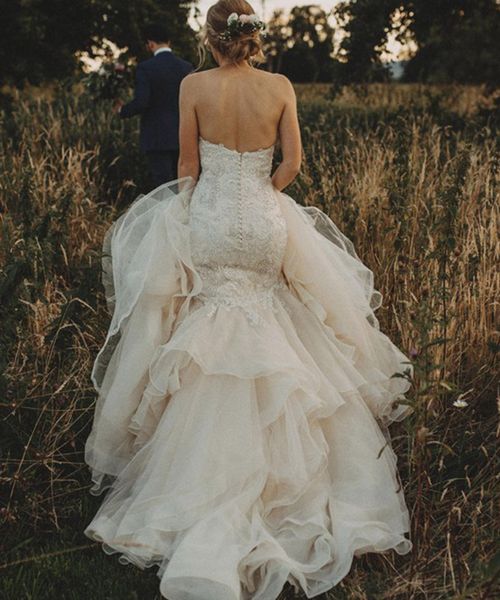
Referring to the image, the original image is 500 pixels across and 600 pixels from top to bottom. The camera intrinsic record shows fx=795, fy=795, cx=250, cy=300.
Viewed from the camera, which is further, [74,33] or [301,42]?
[301,42]

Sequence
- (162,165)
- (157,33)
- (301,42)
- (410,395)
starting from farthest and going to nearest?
(301,42) → (162,165) → (157,33) → (410,395)

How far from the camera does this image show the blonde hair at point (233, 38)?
331 cm

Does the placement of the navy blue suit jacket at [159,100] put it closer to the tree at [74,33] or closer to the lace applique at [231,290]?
the tree at [74,33]

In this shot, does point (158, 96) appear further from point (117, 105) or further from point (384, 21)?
point (384, 21)

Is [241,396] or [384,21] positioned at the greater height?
[384,21]

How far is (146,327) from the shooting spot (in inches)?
133

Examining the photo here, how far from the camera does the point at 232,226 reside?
3.40m

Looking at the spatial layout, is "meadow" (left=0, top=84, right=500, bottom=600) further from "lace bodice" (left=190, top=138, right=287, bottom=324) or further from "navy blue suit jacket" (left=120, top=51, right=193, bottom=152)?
"navy blue suit jacket" (left=120, top=51, right=193, bottom=152)

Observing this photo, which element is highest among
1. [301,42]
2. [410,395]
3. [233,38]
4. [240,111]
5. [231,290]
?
[233,38]

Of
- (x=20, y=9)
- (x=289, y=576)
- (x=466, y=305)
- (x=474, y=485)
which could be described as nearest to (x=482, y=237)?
(x=466, y=305)

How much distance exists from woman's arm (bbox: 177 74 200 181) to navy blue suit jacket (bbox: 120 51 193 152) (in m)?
3.84

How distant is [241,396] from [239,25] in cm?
152

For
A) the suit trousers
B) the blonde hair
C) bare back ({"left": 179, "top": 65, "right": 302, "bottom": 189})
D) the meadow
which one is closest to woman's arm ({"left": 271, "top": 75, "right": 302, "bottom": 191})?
bare back ({"left": 179, "top": 65, "right": 302, "bottom": 189})

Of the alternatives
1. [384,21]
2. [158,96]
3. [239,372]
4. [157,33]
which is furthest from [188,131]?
[384,21]
